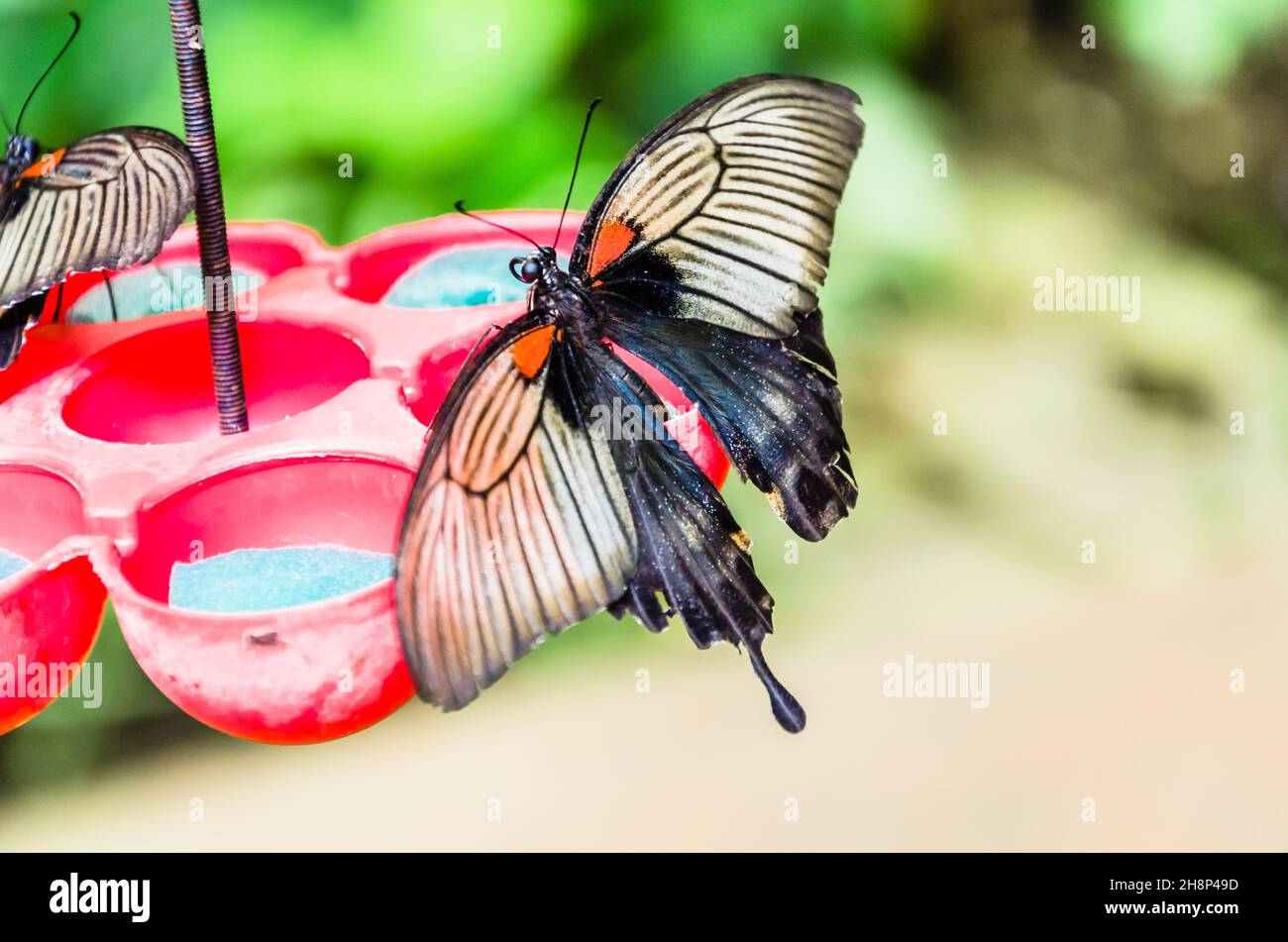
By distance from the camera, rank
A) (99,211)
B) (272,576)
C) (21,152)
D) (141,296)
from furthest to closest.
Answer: (141,296) → (21,152) → (272,576) → (99,211)

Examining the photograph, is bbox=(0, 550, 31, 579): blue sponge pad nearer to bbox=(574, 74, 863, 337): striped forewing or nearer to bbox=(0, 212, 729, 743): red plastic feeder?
bbox=(0, 212, 729, 743): red plastic feeder

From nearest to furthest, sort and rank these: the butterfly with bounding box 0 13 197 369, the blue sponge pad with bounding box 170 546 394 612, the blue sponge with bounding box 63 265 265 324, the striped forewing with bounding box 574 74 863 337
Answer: the butterfly with bounding box 0 13 197 369
the blue sponge pad with bounding box 170 546 394 612
the striped forewing with bounding box 574 74 863 337
the blue sponge with bounding box 63 265 265 324

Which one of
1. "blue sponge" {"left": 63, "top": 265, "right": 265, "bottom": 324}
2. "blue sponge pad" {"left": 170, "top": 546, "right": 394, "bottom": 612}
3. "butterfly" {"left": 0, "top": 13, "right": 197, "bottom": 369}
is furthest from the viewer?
"blue sponge" {"left": 63, "top": 265, "right": 265, "bottom": 324}

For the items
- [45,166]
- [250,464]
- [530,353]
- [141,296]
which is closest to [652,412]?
[530,353]

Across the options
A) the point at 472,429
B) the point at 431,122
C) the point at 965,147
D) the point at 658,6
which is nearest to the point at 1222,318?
the point at 965,147

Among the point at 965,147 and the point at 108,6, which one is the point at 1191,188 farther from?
the point at 108,6

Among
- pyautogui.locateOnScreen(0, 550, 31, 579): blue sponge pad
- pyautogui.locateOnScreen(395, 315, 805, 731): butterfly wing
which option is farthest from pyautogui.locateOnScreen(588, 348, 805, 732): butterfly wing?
pyautogui.locateOnScreen(0, 550, 31, 579): blue sponge pad

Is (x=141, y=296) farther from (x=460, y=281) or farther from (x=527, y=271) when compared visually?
(x=527, y=271)
